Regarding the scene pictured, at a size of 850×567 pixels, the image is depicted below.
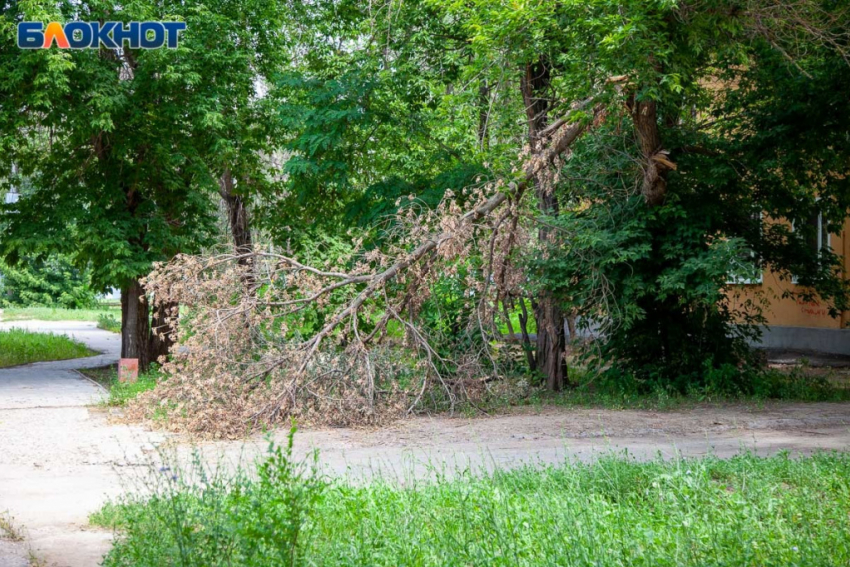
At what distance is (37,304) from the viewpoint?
51469 mm

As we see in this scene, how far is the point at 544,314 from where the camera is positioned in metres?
16.3

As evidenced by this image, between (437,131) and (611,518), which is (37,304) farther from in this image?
(611,518)

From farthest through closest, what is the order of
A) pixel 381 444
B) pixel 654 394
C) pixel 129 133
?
pixel 129 133, pixel 654 394, pixel 381 444

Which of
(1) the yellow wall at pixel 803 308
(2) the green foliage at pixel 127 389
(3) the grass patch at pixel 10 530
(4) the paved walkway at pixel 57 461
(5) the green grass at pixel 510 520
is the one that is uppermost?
(1) the yellow wall at pixel 803 308

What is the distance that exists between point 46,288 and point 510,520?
5156 cm

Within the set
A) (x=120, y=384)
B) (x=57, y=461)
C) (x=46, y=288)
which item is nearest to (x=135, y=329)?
(x=120, y=384)

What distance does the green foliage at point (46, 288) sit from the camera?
50844mm

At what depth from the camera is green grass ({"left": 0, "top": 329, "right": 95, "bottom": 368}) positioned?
72.8 feet

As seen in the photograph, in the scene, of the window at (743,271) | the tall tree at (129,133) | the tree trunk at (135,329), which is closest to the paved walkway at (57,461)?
the tree trunk at (135,329)

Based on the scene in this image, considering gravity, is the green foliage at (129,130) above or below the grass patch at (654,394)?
above

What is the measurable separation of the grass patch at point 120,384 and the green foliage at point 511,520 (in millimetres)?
7293

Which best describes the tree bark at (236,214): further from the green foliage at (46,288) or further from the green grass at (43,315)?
the green foliage at (46,288)

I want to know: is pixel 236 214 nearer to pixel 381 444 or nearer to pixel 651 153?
pixel 651 153

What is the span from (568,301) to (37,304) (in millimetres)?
44314
